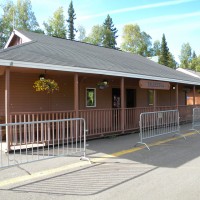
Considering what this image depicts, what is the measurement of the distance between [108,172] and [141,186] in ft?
3.90

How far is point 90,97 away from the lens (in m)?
14.8

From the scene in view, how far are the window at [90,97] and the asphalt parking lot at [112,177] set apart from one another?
5673mm

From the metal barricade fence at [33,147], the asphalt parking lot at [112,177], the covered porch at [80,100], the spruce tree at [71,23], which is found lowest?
the asphalt parking lot at [112,177]

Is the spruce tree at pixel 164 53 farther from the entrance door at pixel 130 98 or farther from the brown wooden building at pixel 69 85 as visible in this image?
the brown wooden building at pixel 69 85

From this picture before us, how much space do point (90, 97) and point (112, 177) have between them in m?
8.89

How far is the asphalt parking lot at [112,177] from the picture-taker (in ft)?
16.9

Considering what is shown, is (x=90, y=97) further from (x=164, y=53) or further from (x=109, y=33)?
(x=164, y=53)

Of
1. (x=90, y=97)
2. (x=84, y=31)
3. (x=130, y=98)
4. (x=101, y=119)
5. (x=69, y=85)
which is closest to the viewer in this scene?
(x=101, y=119)

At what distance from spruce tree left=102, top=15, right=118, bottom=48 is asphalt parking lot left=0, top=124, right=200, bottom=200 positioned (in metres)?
58.2

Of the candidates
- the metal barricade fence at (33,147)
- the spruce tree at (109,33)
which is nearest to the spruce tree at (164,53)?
the spruce tree at (109,33)

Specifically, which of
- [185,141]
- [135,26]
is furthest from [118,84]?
[135,26]

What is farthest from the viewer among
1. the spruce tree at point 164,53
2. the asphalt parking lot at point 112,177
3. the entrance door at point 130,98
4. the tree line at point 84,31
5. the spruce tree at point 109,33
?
the spruce tree at point 164,53

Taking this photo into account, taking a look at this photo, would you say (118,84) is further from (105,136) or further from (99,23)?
(99,23)

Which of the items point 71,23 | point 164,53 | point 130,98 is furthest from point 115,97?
point 164,53
